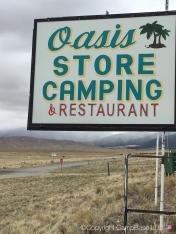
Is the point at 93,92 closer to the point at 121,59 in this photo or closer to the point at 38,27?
the point at 121,59

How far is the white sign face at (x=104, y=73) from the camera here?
8656 millimetres

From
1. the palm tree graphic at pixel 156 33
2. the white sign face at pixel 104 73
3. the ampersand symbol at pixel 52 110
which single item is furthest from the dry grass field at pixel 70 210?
the palm tree graphic at pixel 156 33

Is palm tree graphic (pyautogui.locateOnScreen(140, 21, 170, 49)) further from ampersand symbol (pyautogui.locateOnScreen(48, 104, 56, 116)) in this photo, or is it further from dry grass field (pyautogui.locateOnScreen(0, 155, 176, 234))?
dry grass field (pyautogui.locateOnScreen(0, 155, 176, 234))

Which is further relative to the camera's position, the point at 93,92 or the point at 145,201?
the point at 145,201

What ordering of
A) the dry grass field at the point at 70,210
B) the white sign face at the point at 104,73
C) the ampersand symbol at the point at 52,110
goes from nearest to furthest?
the white sign face at the point at 104,73 < the ampersand symbol at the point at 52,110 < the dry grass field at the point at 70,210

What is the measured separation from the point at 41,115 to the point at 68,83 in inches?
35.1

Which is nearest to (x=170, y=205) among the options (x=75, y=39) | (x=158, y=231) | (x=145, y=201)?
(x=145, y=201)

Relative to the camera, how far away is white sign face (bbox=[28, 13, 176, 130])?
8.66 m

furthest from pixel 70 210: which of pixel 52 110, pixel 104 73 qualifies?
pixel 104 73

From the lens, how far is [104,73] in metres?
8.91

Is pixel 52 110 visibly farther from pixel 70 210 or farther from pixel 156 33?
pixel 70 210

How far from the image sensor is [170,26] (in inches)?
344

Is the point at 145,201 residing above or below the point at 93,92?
below

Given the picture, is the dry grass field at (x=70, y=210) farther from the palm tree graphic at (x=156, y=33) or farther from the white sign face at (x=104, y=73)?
the palm tree graphic at (x=156, y=33)
